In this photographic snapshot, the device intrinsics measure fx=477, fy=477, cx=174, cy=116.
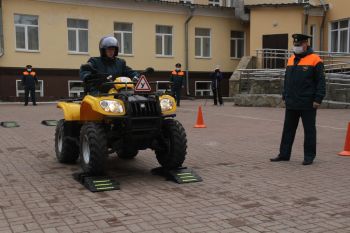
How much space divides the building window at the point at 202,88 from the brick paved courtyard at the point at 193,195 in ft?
65.1

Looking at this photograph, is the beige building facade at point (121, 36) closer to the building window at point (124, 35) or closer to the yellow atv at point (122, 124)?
the building window at point (124, 35)

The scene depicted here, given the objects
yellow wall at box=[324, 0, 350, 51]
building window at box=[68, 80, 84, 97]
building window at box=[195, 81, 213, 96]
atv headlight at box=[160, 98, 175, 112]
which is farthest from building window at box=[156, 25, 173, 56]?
atv headlight at box=[160, 98, 175, 112]

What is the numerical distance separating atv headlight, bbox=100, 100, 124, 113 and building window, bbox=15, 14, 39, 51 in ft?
63.1

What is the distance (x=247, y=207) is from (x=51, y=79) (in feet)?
69.0

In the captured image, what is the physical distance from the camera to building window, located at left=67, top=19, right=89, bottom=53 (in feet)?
83.7

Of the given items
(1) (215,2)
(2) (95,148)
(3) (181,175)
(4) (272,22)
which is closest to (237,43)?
(1) (215,2)

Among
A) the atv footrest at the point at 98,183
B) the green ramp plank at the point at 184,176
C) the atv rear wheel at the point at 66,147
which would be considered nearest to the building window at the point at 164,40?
the atv rear wheel at the point at 66,147

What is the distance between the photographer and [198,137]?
1106 centimetres

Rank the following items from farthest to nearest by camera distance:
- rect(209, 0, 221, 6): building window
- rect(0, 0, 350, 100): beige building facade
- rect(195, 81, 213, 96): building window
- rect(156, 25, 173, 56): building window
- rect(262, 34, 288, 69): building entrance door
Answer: rect(209, 0, 221, 6): building window → rect(195, 81, 213, 96): building window → rect(156, 25, 173, 56): building window → rect(262, 34, 288, 69): building entrance door → rect(0, 0, 350, 100): beige building facade

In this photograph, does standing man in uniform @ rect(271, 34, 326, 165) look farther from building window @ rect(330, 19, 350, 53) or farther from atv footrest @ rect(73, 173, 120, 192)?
building window @ rect(330, 19, 350, 53)

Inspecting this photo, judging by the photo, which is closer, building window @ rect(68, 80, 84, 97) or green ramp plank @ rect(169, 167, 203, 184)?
green ramp plank @ rect(169, 167, 203, 184)

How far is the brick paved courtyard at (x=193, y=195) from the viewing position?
4801mm

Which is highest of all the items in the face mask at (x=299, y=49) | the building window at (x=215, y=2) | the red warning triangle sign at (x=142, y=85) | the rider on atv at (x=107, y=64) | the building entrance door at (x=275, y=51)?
the building window at (x=215, y=2)

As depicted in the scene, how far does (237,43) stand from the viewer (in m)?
30.9
